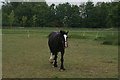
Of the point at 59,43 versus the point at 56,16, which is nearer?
the point at 59,43

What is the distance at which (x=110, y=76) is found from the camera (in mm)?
7898

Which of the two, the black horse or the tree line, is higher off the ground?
the tree line

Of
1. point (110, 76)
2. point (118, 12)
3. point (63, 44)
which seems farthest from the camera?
point (63, 44)

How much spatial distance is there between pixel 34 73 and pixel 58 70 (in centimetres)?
107

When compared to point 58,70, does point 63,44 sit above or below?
above

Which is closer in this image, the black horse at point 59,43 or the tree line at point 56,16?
the black horse at point 59,43

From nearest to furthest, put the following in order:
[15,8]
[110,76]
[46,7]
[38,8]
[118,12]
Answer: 1. [118,12]
2. [110,76]
3. [46,7]
4. [38,8]
5. [15,8]

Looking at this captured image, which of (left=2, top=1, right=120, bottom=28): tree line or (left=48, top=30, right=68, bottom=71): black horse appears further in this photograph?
(left=2, top=1, right=120, bottom=28): tree line

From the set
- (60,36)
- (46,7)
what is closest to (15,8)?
(46,7)

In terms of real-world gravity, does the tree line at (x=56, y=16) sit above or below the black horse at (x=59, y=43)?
above

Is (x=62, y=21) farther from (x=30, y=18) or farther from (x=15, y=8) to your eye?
(x=15, y=8)

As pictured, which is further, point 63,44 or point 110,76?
point 63,44

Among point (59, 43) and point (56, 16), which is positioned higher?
point (56, 16)

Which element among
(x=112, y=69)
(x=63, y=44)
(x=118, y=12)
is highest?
(x=118, y=12)
